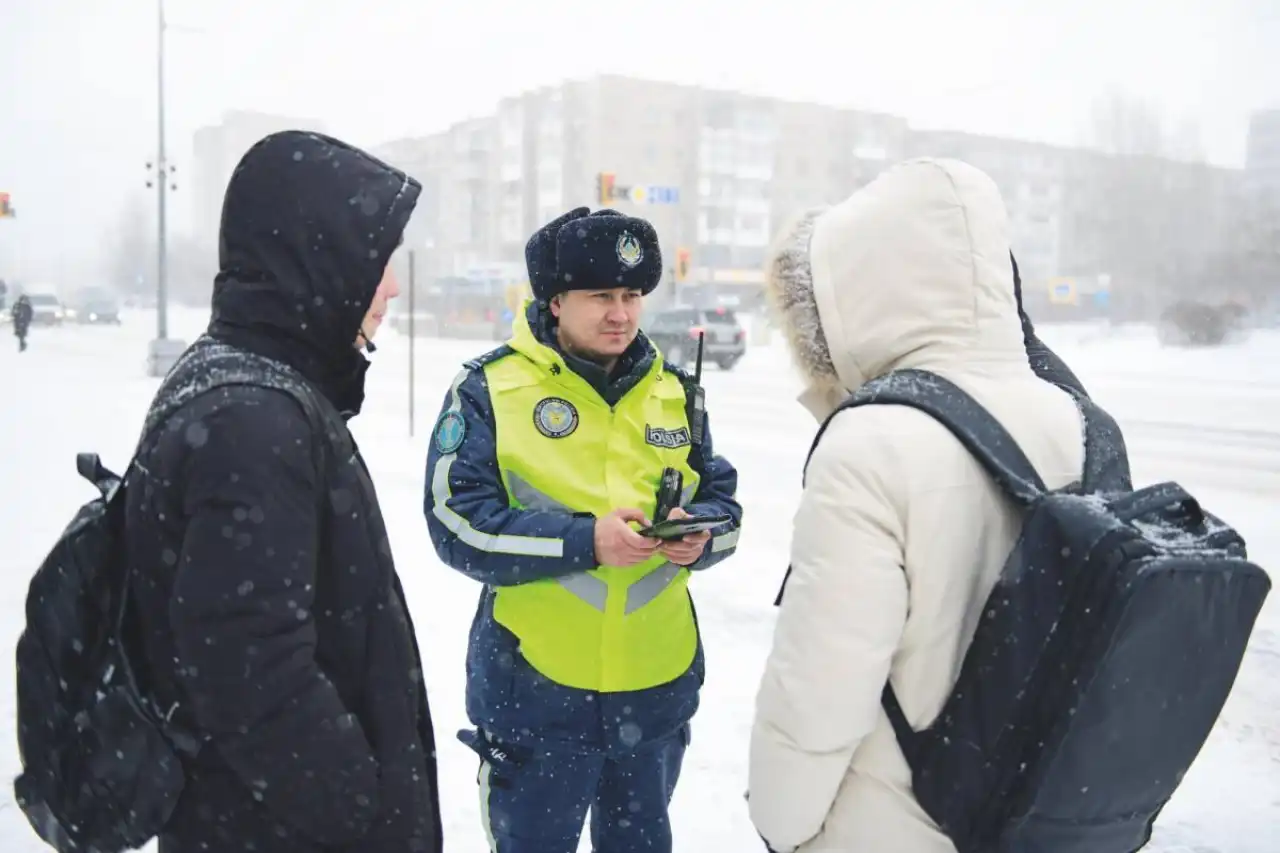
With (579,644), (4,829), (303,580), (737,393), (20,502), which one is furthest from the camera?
(737,393)

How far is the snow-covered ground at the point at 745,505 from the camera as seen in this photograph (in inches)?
144

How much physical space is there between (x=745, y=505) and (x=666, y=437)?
626cm

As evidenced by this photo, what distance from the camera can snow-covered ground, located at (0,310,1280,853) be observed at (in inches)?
144

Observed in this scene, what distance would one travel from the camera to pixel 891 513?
1.59 metres

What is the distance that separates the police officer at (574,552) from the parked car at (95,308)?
5076 centimetres

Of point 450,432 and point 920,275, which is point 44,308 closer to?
point 450,432

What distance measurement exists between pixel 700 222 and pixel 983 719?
6109 centimetres

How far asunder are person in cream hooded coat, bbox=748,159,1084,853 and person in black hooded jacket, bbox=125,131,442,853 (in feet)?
2.08

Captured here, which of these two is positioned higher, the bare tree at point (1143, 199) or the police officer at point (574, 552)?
the bare tree at point (1143, 199)

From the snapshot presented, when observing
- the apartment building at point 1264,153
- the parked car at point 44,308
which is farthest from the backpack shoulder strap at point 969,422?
the parked car at point 44,308

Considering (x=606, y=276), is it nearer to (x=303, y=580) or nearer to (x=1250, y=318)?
(x=303, y=580)

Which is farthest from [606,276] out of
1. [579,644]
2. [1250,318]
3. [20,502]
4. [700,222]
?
[700,222]

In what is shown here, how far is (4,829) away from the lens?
3.27 metres

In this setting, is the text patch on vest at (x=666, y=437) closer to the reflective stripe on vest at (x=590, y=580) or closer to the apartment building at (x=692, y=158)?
the reflective stripe on vest at (x=590, y=580)
